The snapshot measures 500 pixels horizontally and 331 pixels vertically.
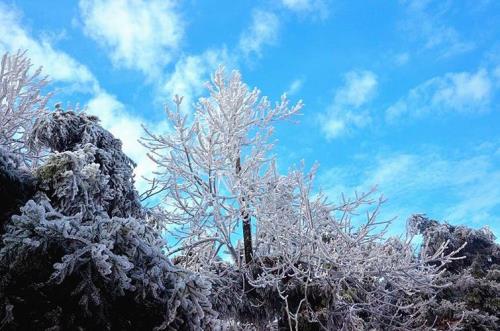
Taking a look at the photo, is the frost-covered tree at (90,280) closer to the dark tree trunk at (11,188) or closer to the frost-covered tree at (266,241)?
the dark tree trunk at (11,188)

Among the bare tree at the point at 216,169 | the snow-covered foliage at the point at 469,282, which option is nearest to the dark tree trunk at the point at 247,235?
the bare tree at the point at 216,169

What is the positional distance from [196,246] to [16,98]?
173 inches

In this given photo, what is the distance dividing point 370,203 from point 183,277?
18.4 ft

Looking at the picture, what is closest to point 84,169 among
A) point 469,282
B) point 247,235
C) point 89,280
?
point 89,280

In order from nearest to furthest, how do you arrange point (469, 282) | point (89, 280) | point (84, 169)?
point (89, 280) < point (84, 169) < point (469, 282)

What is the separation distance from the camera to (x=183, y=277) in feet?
10.1

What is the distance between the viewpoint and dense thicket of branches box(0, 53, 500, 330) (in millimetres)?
2814

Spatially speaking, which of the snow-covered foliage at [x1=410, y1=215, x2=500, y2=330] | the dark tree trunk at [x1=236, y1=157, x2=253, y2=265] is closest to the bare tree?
the dark tree trunk at [x1=236, y1=157, x2=253, y2=265]

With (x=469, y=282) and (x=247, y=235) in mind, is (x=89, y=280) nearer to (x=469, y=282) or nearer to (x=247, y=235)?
(x=247, y=235)

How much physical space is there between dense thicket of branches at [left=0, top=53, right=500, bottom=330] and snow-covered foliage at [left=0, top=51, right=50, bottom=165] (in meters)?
0.04

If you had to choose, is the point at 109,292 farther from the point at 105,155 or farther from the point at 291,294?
the point at 291,294

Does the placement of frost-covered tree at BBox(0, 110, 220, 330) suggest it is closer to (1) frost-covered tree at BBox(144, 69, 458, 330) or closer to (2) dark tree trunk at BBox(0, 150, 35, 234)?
(2) dark tree trunk at BBox(0, 150, 35, 234)

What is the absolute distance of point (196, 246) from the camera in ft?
27.1

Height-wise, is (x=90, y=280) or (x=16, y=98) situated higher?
(x=16, y=98)
